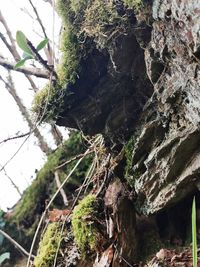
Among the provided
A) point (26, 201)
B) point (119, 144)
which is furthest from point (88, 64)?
point (26, 201)

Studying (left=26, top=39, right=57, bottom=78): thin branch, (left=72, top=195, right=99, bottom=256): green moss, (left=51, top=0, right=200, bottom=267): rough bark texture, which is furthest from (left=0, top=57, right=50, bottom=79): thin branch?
(left=72, top=195, right=99, bottom=256): green moss

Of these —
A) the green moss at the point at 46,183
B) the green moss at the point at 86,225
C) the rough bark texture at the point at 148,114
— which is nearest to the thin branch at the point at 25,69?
the rough bark texture at the point at 148,114

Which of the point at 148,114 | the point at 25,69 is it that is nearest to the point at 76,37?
the point at 25,69

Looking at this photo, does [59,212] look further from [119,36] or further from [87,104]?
[119,36]

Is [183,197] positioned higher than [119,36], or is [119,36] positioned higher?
[119,36]

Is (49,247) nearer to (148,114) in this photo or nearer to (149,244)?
(149,244)

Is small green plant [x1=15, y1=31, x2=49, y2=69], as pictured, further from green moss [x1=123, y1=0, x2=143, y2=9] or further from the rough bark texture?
green moss [x1=123, y1=0, x2=143, y2=9]

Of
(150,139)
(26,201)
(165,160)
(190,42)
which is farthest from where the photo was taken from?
(26,201)

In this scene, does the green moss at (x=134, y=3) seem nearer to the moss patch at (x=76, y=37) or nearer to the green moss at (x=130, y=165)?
the moss patch at (x=76, y=37)
